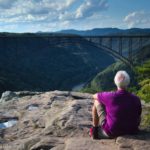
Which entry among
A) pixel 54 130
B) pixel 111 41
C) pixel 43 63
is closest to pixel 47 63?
pixel 43 63

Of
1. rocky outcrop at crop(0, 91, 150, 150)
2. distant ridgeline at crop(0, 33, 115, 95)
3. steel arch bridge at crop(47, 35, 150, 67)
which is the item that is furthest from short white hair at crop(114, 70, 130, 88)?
distant ridgeline at crop(0, 33, 115, 95)

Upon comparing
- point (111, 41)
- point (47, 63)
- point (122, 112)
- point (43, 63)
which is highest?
point (111, 41)

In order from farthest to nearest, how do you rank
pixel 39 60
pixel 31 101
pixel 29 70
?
pixel 39 60
pixel 29 70
pixel 31 101

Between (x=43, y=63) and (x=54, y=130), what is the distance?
328 feet

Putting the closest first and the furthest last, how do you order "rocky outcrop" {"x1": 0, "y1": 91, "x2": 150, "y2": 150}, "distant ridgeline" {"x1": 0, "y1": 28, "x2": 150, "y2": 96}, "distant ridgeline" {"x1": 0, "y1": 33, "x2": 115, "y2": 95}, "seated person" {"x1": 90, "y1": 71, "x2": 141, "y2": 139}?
"rocky outcrop" {"x1": 0, "y1": 91, "x2": 150, "y2": 150}
"seated person" {"x1": 90, "y1": 71, "x2": 141, "y2": 139}
"distant ridgeline" {"x1": 0, "y1": 28, "x2": 150, "y2": 96}
"distant ridgeline" {"x1": 0, "y1": 33, "x2": 115, "y2": 95}

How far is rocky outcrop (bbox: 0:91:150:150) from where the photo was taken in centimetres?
526

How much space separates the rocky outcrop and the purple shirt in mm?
137

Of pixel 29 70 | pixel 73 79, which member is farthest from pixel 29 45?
pixel 73 79

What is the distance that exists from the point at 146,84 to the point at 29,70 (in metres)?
85.3

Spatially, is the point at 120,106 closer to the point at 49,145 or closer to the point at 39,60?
the point at 49,145

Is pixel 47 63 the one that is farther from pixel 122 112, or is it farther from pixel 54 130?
pixel 122 112

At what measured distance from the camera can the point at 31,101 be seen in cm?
977

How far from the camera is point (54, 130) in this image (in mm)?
6375

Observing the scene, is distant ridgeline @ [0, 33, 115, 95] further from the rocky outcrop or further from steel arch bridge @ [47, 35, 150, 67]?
the rocky outcrop
